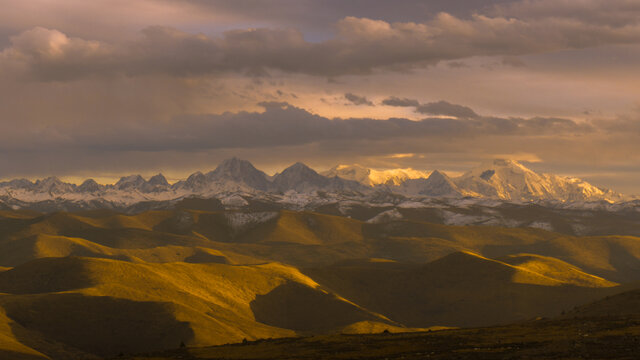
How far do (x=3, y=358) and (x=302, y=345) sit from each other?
79.5 metres

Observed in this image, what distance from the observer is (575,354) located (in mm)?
81938

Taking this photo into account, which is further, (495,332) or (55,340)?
(55,340)

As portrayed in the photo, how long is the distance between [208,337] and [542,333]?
106 m

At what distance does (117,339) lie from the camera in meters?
196

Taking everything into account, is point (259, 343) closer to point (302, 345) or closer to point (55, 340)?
point (302, 345)

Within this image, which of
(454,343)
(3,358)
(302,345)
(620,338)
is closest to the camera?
(620,338)

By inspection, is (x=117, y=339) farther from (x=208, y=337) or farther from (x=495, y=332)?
(x=495, y=332)

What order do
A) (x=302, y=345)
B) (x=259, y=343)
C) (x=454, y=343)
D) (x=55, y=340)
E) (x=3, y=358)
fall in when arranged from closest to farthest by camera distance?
(x=454, y=343) < (x=302, y=345) < (x=259, y=343) < (x=3, y=358) < (x=55, y=340)

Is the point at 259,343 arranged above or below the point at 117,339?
above

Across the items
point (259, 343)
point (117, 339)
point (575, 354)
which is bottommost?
point (117, 339)

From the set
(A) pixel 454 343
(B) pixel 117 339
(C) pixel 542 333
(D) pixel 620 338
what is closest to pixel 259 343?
(A) pixel 454 343

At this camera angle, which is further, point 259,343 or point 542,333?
point 259,343

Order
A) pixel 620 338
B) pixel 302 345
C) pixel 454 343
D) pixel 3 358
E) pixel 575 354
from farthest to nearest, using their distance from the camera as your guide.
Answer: pixel 3 358
pixel 302 345
pixel 454 343
pixel 620 338
pixel 575 354

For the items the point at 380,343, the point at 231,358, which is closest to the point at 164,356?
the point at 231,358
